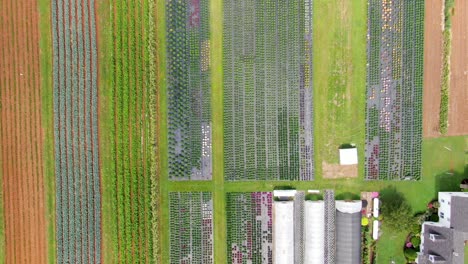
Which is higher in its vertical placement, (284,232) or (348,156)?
(348,156)

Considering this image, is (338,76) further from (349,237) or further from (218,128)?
(349,237)

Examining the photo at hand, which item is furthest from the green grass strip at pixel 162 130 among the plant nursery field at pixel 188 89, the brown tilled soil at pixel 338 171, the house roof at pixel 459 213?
the house roof at pixel 459 213

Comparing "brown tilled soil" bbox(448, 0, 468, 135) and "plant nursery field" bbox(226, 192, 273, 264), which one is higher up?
"brown tilled soil" bbox(448, 0, 468, 135)

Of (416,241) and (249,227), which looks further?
(249,227)

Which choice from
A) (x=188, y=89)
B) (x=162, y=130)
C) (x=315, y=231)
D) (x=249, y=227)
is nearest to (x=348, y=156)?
(x=315, y=231)

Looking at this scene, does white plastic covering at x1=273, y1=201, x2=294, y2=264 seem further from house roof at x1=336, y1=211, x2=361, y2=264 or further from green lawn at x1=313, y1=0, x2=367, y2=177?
green lawn at x1=313, y1=0, x2=367, y2=177

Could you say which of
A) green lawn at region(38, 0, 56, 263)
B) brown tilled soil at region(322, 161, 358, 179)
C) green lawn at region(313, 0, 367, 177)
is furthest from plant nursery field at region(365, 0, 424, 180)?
green lawn at region(38, 0, 56, 263)

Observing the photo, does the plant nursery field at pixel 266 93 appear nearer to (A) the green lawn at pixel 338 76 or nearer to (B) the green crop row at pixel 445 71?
(A) the green lawn at pixel 338 76
